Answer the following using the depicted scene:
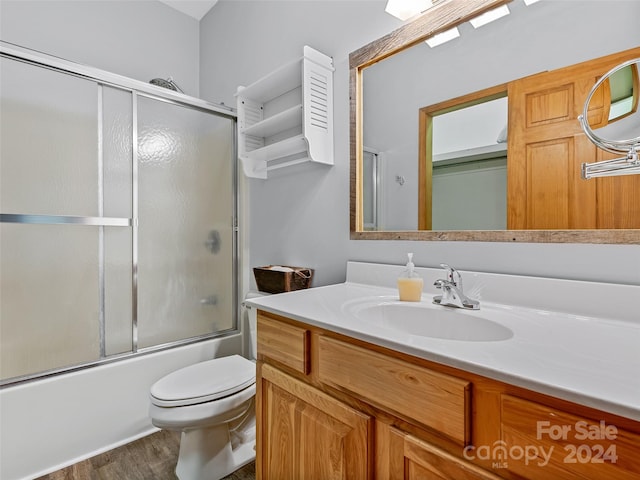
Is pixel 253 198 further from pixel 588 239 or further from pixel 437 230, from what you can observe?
pixel 588 239

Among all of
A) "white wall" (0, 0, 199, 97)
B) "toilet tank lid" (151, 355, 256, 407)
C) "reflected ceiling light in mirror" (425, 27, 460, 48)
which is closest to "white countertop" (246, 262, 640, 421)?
"toilet tank lid" (151, 355, 256, 407)

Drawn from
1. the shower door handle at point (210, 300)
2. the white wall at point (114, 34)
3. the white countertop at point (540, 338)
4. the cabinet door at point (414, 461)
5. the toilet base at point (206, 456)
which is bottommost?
the toilet base at point (206, 456)

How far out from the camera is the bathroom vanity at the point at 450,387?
0.50m

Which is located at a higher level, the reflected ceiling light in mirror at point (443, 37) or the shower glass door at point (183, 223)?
the reflected ceiling light in mirror at point (443, 37)

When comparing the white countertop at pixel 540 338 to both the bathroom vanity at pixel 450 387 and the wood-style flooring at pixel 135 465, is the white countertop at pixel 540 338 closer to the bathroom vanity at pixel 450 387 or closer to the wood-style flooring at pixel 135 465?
the bathroom vanity at pixel 450 387

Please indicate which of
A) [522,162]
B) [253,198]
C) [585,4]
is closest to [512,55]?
[585,4]

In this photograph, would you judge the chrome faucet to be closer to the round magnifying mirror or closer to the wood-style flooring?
the round magnifying mirror

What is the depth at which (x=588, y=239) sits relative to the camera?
35.1 inches

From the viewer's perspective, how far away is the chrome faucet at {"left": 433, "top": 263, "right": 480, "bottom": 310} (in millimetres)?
992

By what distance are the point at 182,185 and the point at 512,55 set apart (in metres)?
1.76

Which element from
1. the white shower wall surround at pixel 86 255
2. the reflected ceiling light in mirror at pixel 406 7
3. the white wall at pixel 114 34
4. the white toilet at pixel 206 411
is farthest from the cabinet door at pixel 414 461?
the white wall at pixel 114 34

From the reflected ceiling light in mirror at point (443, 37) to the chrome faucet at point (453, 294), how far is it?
2.70ft

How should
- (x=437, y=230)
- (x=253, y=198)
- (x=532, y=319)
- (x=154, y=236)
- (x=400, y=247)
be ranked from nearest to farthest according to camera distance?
1. (x=532, y=319)
2. (x=437, y=230)
3. (x=400, y=247)
4. (x=154, y=236)
5. (x=253, y=198)

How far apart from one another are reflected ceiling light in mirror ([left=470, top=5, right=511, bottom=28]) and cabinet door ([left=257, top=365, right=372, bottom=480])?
4.16 ft
